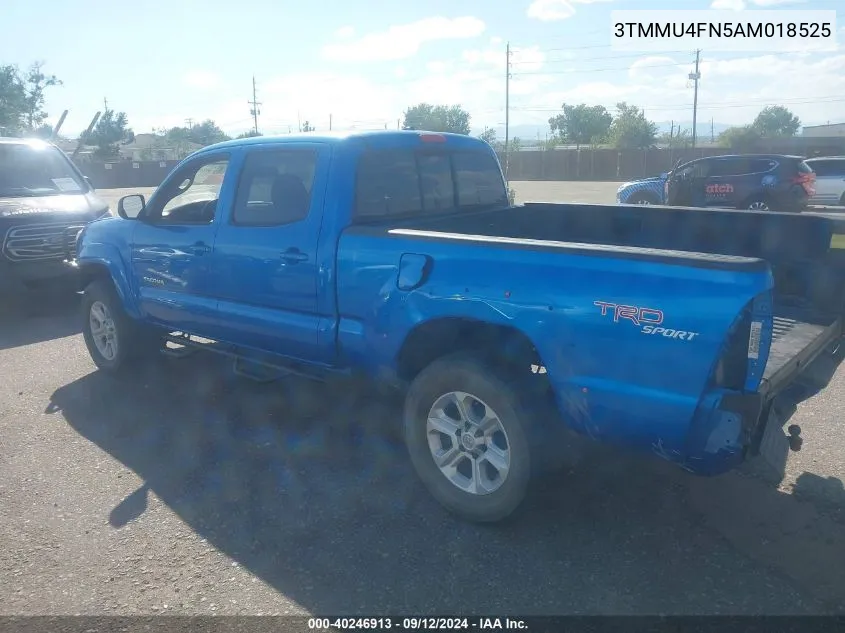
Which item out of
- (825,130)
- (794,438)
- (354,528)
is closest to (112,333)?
(354,528)

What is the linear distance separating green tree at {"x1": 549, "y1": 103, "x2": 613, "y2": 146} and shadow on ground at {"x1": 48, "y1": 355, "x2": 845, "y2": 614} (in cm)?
8750

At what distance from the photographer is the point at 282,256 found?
4.49 metres

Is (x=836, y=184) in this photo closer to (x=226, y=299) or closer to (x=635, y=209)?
(x=635, y=209)

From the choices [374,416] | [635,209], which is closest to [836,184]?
[635,209]

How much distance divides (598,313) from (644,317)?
201 millimetres

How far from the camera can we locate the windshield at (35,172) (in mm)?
9164

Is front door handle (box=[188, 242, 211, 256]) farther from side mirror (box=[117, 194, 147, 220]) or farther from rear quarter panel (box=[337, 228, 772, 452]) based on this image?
rear quarter panel (box=[337, 228, 772, 452])

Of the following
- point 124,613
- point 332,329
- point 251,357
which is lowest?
point 124,613

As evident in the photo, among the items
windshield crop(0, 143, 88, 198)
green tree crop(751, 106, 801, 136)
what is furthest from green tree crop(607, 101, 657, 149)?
windshield crop(0, 143, 88, 198)

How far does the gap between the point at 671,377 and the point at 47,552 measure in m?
3.04

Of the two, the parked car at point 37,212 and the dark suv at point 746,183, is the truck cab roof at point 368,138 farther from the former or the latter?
the dark suv at point 746,183

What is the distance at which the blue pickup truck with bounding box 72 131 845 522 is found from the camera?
2955mm

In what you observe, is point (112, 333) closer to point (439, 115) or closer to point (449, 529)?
point (449, 529)

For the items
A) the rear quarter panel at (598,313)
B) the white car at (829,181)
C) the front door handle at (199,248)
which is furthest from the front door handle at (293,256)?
the white car at (829,181)
